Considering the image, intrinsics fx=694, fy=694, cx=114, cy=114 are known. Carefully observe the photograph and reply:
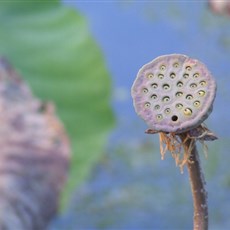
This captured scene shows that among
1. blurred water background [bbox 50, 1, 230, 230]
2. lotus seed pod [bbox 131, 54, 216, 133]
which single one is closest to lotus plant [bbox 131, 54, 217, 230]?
lotus seed pod [bbox 131, 54, 216, 133]

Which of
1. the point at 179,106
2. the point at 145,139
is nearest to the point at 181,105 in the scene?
the point at 179,106

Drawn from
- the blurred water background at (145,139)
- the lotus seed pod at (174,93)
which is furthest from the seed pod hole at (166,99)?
the blurred water background at (145,139)

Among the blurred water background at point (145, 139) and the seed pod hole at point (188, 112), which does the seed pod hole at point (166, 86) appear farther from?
the blurred water background at point (145, 139)

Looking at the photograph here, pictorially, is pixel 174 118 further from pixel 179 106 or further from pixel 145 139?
pixel 145 139

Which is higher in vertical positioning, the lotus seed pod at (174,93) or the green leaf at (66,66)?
the green leaf at (66,66)

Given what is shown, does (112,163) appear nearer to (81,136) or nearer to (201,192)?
(81,136)
